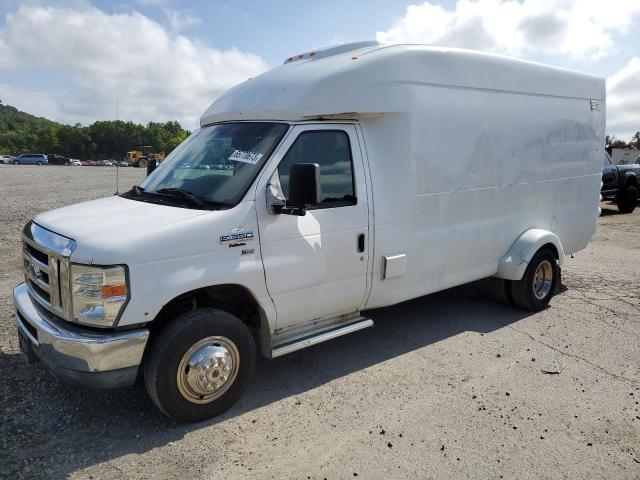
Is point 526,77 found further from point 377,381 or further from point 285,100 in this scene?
point 377,381

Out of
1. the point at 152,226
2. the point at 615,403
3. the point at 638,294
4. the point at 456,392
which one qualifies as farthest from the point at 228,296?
the point at 638,294

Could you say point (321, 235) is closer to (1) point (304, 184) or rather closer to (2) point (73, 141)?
(1) point (304, 184)

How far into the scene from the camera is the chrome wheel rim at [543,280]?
639cm

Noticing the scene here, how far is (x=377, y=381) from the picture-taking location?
174 inches

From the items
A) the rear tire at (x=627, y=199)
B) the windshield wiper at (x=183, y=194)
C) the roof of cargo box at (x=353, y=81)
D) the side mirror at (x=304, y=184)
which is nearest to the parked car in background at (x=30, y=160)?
the rear tire at (x=627, y=199)

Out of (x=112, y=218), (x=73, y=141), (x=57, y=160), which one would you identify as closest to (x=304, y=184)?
(x=112, y=218)

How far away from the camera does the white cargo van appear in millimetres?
3367

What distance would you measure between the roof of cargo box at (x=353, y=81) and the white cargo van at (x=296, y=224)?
17 mm

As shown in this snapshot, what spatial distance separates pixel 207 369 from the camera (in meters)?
3.65

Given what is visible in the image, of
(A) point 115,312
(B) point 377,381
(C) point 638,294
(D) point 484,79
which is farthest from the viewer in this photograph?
(C) point 638,294

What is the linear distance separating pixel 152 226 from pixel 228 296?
91 cm

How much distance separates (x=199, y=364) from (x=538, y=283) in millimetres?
4677

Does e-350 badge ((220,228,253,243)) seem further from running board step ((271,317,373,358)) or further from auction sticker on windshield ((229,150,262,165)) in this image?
running board step ((271,317,373,358))

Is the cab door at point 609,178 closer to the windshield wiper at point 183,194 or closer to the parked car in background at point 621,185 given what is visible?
the parked car in background at point 621,185
